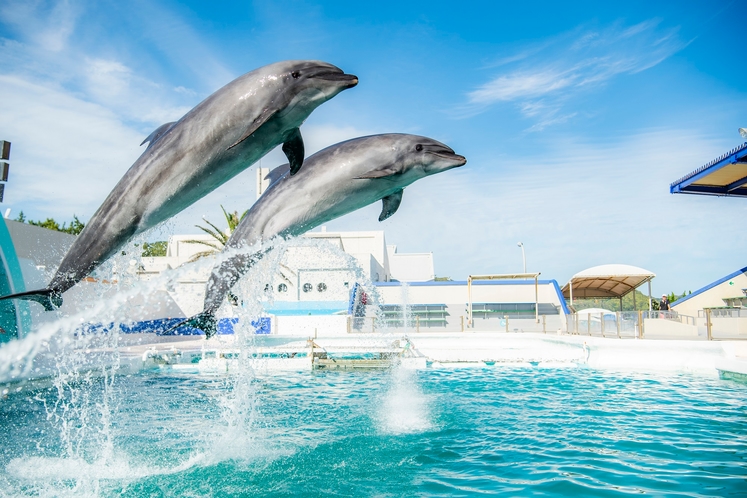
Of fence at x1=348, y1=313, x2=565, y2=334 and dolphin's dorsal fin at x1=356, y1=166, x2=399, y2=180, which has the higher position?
dolphin's dorsal fin at x1=356, y1=166, x2=399, y2=180

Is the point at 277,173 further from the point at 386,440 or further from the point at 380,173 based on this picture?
the point at 386,440

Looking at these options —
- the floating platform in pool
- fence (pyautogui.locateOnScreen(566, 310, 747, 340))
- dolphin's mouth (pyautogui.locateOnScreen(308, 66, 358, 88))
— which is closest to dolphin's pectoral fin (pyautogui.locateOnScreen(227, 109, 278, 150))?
dolphin's mouth (pyautogui.locateOnScreen(308, 66, 358, 88))

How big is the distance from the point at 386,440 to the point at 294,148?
152 inches

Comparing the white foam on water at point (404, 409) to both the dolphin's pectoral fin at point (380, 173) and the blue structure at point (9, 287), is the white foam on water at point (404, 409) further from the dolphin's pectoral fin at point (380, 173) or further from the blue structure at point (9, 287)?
the blue structure at point (9, 287)

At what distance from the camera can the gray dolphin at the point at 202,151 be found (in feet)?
14.0

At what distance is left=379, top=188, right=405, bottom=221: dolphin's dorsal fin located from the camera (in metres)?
5.48

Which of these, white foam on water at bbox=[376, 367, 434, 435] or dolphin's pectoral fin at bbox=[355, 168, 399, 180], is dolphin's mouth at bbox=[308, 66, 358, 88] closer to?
dolphin's pectoral fin at bbox=[355, 168, 399, 180]

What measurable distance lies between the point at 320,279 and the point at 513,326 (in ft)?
38.4

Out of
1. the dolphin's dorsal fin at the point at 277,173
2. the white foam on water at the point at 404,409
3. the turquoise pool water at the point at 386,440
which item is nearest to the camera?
the turquoise pool water at the point at 386,440

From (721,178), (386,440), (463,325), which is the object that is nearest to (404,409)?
(386,440)

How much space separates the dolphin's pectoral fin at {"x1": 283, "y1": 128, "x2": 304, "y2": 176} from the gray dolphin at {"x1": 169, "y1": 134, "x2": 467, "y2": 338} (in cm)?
53

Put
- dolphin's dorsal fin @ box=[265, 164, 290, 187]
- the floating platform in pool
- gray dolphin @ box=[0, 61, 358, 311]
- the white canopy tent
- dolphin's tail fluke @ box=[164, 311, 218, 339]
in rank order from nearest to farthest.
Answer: gray dolphin @ box=[0, 61, 358, 311] < dolphin's tail fluke @ box=[164, 311, 218, 339] < dolphin's dorsal fin @ box=[265, 164, 290, 187] < the floating platform in pool < the white canopy tent

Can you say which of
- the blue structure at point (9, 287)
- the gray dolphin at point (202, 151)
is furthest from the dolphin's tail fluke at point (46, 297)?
the blue structure at point (9, 287)

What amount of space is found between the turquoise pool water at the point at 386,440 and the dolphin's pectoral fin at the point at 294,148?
112 inches
